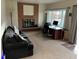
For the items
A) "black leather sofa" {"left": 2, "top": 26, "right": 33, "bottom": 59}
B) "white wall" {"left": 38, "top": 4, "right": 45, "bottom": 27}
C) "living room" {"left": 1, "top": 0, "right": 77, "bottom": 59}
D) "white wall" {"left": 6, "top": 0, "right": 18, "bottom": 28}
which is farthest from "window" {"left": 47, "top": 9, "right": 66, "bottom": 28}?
"black leather sofa" {"left": 2, "top": 26, "right": 33, "bottom": 59}

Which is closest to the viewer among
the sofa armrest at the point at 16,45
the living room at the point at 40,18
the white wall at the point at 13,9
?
the sofa armrest at the point at 16,45

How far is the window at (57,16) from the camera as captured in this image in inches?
250

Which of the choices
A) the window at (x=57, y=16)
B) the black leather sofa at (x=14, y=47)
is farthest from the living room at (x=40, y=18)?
the black leather sofa at (x=14, y=47)

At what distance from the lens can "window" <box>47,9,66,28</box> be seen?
20.9 ft

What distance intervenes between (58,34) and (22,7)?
364cm

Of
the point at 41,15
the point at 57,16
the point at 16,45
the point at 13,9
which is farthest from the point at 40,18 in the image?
the point at 16,45

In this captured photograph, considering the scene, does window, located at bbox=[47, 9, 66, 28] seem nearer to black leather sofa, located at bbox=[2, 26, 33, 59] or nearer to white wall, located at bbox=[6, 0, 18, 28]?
white wall, located at bbox=[6, 0, 18, 28]

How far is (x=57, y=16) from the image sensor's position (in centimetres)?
702

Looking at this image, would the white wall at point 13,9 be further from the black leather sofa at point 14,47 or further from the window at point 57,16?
the black leather sofa at point 14,47

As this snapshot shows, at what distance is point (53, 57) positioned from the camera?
3.42m

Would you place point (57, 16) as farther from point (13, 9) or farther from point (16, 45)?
point (16, 45)

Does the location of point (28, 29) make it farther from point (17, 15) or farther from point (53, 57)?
point (53, 57)

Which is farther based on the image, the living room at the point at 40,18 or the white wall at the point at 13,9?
the white wall at the point at 13,9

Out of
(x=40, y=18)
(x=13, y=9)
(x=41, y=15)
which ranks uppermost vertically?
(x=13, y=9)
